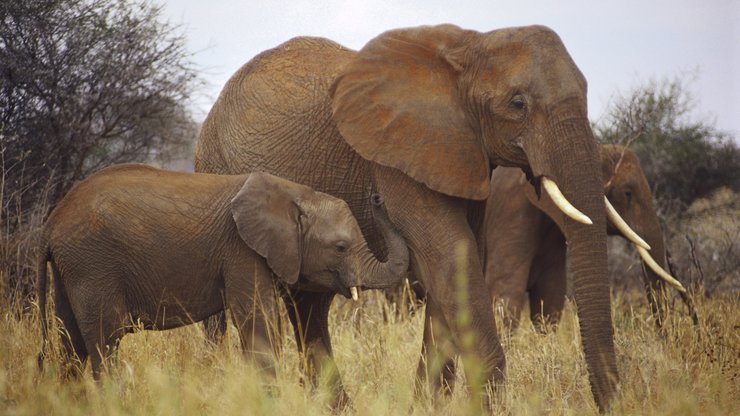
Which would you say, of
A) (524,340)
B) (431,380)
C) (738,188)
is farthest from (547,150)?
(738,188)

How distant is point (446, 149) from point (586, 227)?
0.86 metres

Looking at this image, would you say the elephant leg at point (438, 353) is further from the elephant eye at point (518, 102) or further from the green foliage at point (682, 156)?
the green foliage at point (682, 156)

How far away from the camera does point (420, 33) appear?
638 centimetres

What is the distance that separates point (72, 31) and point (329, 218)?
A: 4.83m

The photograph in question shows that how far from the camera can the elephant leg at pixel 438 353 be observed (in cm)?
650

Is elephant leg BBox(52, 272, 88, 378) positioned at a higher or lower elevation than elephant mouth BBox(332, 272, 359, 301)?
lower

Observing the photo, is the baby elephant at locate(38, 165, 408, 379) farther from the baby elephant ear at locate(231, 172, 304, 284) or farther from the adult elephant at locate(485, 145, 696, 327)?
the adult elephant at locate(485, 145, 696, 327)

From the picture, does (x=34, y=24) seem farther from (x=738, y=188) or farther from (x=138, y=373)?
(x=738, y=188)

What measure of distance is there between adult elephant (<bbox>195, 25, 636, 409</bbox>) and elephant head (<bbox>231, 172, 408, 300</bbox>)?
208 millimetres

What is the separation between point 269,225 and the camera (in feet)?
20.1

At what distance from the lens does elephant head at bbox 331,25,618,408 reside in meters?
5.75

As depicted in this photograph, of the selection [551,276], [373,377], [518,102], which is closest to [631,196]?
[551,276]

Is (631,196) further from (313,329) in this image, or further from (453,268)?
(453,268)

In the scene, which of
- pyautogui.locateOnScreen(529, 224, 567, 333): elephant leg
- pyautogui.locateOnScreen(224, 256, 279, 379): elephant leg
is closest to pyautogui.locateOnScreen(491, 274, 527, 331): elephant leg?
pyautogui.locateOnScreen(529, 224, 567, 333): elephant leg
